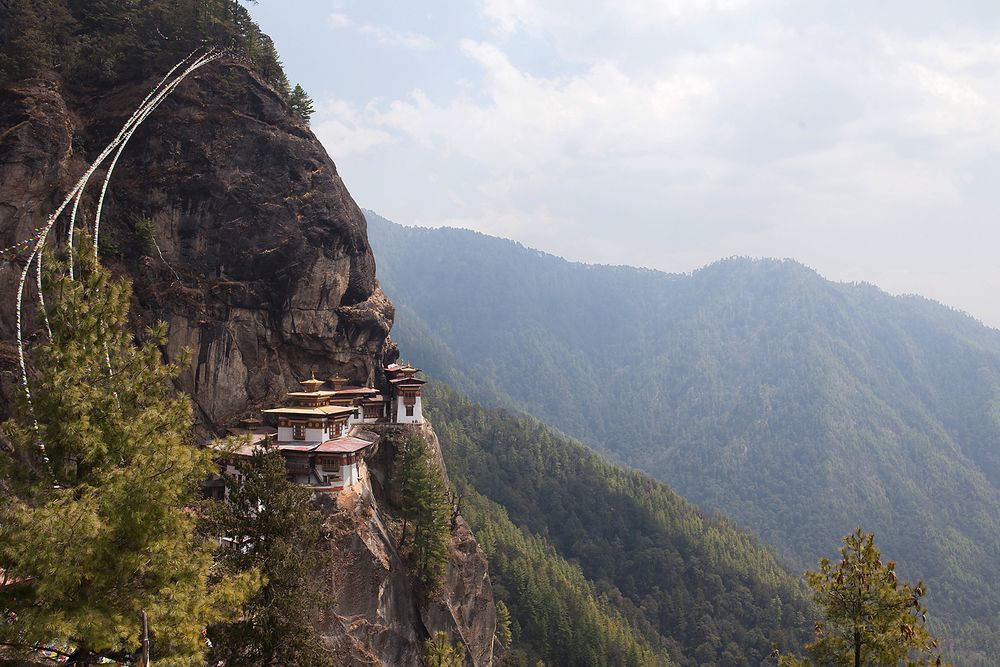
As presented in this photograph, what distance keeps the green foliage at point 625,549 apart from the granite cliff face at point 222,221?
54.3m

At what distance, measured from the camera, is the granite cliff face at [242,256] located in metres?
32.7

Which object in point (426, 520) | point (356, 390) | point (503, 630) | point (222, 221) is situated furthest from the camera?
point (503, 630)

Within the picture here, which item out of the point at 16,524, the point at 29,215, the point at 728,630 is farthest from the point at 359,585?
the point at 728,630

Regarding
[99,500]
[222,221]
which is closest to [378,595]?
[99,500]

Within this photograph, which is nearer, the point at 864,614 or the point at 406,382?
the point at 864,614

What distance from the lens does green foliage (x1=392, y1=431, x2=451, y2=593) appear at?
36906 millimetres

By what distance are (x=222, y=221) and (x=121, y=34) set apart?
52.9 feet

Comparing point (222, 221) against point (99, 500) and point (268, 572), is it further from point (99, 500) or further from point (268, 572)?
point (99, 500)

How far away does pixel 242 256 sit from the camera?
132 ft

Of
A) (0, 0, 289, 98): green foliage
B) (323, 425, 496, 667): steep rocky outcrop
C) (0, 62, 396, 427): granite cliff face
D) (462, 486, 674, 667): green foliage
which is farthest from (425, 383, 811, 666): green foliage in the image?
(0, 0, 289, 98): green foliage

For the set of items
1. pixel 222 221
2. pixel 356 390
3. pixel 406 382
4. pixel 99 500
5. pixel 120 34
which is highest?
pixel 120 34

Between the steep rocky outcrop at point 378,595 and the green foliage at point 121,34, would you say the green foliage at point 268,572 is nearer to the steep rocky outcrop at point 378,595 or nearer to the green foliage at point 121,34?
the steep rocky outcrop at point 378,595

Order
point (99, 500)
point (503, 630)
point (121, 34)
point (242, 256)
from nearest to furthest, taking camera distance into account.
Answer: point (99, 500) → point (242, 256) → point (121, 34) → point (503, 630)

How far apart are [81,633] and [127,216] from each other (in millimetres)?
34715
